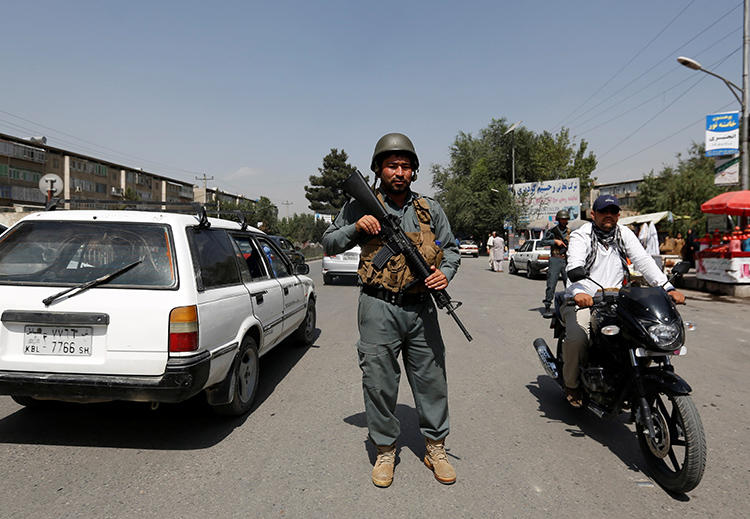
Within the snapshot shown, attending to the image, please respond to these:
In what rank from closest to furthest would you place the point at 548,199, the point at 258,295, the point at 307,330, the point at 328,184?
the point at 258,295 → the point at 307,330 → the point at 548,199 → the point at 328,184

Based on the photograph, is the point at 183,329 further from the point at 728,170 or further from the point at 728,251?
the point at 728,170

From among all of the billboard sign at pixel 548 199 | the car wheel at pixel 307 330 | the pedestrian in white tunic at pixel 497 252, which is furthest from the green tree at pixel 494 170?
the car wheel at pixel 307 330

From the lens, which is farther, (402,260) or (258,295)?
(258,295)

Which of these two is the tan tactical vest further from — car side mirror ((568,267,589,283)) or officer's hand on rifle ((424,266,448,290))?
car side mirror ((568,267,589,283))

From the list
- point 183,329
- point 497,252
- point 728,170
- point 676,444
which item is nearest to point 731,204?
point 728,170

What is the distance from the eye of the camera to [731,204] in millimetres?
12445

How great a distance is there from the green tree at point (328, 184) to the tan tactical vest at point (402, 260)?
76.4 metres

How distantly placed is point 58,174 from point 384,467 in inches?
2705

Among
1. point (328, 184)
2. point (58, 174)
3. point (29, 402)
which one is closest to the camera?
point (29, 402)

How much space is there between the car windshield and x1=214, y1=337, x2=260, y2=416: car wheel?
0.94 meters

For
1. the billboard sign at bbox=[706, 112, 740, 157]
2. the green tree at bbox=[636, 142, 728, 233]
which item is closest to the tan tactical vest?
the billboard sign at bbox=[706, 112, 740, 157]

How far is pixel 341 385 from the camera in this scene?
4.76 m

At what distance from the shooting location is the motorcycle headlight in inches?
108

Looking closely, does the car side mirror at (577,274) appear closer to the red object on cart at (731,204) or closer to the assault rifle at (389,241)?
the assault rifle at (389,241)
